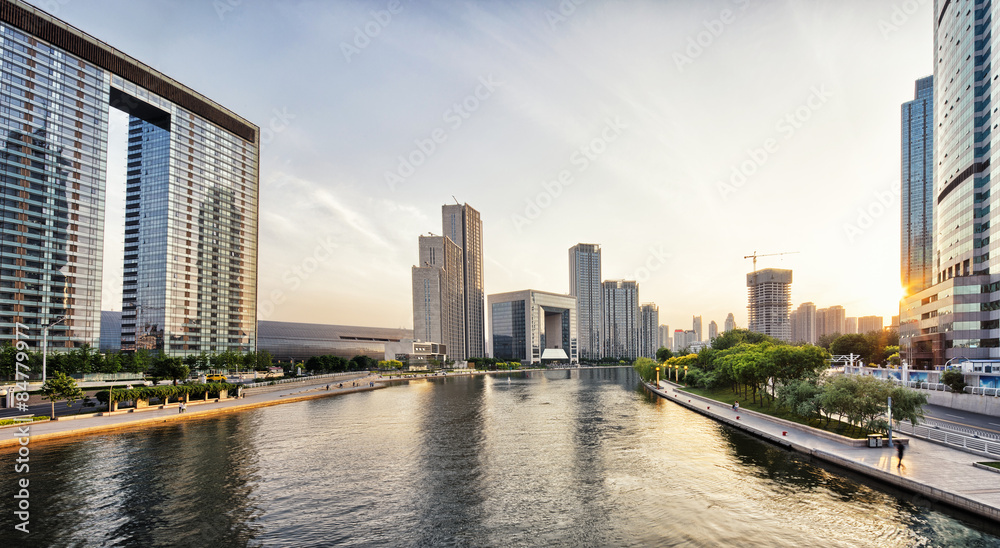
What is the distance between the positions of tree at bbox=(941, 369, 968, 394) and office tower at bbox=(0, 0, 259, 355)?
16136 cm

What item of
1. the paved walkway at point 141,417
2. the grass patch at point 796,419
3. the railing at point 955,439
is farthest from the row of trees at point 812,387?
the paved walkway at point 141,417

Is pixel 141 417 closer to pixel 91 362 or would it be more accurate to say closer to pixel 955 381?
pixel 91 362

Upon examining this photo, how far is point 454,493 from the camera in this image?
34156 mm

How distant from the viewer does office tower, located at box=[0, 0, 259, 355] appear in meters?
109

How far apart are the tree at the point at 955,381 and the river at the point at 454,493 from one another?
34.1 metres

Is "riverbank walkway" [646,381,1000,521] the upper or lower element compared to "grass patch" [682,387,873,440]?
upper

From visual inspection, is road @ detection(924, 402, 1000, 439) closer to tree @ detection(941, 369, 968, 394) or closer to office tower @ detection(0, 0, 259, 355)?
tree @ detection(941, 369, 968, 394)

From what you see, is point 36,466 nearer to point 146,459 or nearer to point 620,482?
point 146,459

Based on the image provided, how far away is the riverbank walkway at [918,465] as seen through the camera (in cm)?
2744

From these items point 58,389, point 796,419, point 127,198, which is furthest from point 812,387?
point 127,198

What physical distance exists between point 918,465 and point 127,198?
608 feet

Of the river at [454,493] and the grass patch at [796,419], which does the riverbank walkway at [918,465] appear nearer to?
the river at [454,493]

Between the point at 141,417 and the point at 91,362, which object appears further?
the point at 91,362

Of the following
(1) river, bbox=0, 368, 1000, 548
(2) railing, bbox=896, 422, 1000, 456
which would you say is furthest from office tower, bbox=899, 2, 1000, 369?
(1) river, bbox=0, 368, 1000, 548
